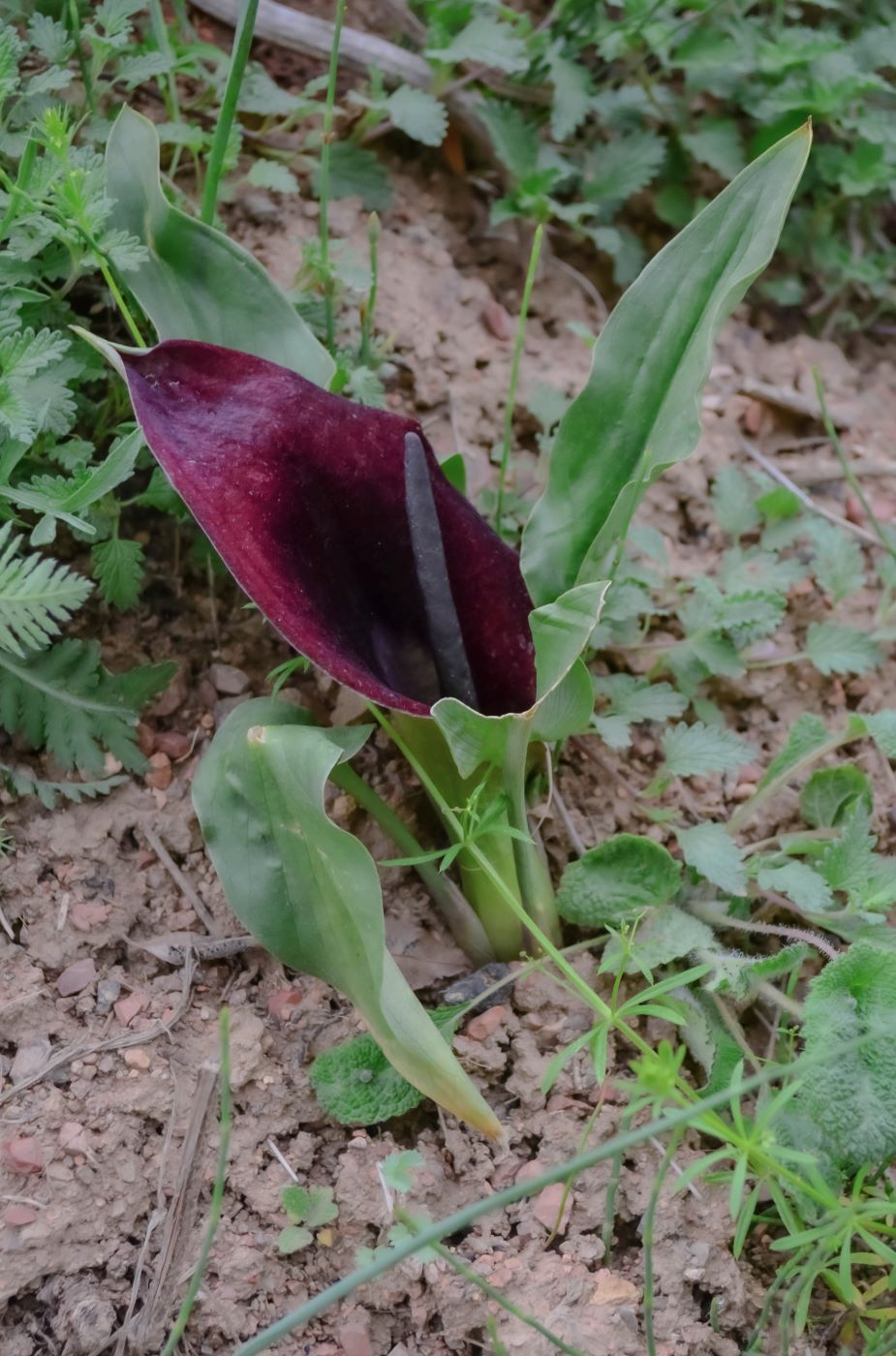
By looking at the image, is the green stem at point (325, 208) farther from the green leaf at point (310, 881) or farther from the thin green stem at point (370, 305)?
the green leaf at point (310, 881)

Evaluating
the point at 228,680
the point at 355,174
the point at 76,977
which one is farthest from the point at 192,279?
the point at 76,977

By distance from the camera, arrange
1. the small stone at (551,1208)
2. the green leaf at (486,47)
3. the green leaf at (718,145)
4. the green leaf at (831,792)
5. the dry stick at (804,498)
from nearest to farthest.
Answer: the small stone at (551,1208)
the green leaf at (831,792)
the green leaf at (486,47)
the dry stick at (804,498)
the green leaf at (718,145)

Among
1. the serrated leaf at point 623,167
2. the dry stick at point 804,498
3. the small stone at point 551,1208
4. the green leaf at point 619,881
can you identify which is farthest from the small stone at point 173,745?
the serrated leaf at point 623,167

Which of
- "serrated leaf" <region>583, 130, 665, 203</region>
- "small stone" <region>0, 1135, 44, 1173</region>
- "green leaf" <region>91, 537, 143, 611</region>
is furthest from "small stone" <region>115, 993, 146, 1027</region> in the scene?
"serrated leaf" <region>583, 130, 665, 203</region>

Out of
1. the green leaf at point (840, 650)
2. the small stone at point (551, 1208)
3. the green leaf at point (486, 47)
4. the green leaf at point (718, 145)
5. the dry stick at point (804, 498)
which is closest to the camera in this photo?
the small stone at point (551, 1208)

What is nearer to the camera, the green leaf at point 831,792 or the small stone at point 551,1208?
the small stone at point 551,1208

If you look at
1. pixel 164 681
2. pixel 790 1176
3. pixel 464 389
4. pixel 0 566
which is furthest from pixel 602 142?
pixel 790 1176

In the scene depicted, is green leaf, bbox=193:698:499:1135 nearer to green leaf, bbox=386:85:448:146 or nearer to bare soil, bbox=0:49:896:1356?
bare soil, bbox=0:49:896:1356

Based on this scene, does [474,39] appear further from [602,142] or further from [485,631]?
[485,631]
